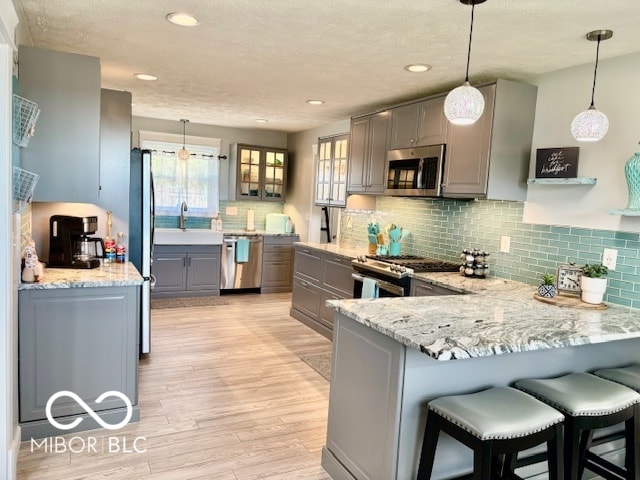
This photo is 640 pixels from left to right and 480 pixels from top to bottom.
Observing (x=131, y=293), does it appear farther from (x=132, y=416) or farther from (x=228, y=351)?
(x=228, y=351)

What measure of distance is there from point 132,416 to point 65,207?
5.34 feet

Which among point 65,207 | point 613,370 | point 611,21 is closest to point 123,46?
point 65,207

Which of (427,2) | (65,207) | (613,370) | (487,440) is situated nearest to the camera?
(487,440)

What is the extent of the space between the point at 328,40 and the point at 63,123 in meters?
1.66

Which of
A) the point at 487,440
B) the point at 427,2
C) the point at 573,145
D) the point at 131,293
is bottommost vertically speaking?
the point at 487,440

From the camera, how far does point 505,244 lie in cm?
355

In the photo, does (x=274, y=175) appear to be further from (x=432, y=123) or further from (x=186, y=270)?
(x=432, y=123)

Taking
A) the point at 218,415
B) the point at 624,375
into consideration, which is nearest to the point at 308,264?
the point at 218,415

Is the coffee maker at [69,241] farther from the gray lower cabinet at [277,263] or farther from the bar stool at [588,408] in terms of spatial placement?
the gray lower cabinet at [277,263]

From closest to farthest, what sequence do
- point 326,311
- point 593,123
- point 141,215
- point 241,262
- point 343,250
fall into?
point 593,123
point 141,215
point 326,311
point 343,250
point 241,262

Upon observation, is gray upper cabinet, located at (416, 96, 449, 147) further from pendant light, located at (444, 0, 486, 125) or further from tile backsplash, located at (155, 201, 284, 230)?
tile backsplash, located at (155, 201, 284, 230)

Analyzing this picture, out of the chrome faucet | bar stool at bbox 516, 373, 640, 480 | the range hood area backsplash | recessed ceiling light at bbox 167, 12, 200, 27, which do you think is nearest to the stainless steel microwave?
the range hood area backsplash

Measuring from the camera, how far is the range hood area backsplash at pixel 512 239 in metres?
2.79

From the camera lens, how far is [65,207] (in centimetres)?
343
